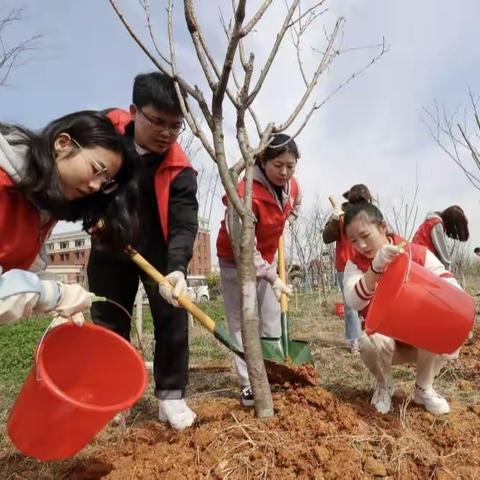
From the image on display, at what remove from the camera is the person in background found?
3.79 m

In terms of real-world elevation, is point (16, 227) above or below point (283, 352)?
above

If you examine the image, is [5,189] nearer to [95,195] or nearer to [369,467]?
[95,195]

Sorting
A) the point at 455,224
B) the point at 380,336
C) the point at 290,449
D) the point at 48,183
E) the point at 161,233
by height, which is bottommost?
the point at 290,449

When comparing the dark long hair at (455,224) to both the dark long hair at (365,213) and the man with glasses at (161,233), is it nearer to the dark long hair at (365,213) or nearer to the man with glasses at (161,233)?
the dark long hair at (365,213)

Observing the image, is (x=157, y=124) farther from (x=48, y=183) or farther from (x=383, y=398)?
(x=383, y=398)

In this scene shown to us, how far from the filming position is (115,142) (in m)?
1.65

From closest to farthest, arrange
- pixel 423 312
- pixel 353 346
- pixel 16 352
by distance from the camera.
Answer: pixel 423 312, pixel 353 346, pixel 16 352

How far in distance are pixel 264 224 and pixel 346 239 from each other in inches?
60.9

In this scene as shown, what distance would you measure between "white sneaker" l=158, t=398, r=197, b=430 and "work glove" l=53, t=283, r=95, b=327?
0.75 metres

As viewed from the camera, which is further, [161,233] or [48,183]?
[161,233]

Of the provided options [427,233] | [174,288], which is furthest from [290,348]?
[427,233]

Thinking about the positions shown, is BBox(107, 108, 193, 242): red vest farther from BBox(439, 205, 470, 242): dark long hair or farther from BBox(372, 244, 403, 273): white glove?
BBox(439, 205, 470, 242): dark long hair

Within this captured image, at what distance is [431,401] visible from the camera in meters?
2.31

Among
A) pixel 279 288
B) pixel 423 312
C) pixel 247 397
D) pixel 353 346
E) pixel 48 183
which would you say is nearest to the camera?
pixel 48 183
